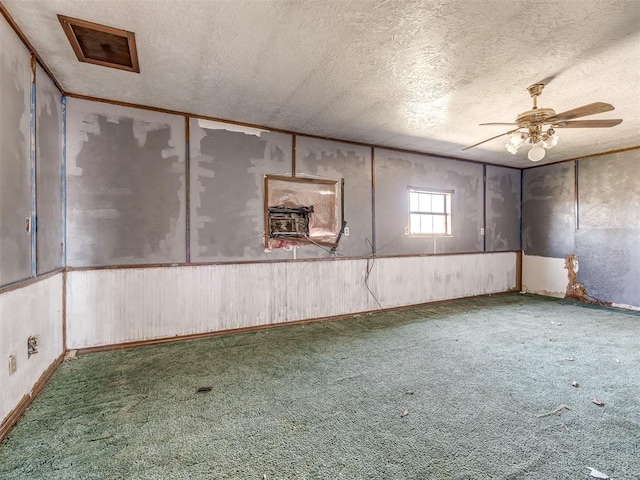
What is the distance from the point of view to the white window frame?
5.33 metres

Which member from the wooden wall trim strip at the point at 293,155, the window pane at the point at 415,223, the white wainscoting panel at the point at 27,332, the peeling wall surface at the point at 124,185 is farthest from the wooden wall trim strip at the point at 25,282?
the window pane at the point at 415,223

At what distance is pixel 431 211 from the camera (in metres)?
5.63

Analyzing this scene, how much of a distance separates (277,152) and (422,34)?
96.4 inches

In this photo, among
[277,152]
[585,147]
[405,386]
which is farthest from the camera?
[585,147]

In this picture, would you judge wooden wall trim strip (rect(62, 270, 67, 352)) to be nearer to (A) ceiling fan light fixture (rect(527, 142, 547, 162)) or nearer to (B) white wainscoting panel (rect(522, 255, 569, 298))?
(A) ceiling fan light fixture (rect(527, 142, 547, 162))

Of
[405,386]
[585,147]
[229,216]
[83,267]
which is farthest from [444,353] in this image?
[585,147]

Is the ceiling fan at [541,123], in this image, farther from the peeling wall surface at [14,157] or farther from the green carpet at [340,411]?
the peeling wall surface at [14,157]

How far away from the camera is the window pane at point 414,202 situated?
5.36 metres

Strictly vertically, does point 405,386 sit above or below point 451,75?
below

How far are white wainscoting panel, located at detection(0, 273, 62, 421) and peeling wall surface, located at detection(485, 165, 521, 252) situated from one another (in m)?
6.70

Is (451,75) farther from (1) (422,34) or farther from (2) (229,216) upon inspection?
(2) (229,216)

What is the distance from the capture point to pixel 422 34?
219 centimetres

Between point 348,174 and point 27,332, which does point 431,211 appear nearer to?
point 348,174

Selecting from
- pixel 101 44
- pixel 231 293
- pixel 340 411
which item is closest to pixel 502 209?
pixel 231 293
